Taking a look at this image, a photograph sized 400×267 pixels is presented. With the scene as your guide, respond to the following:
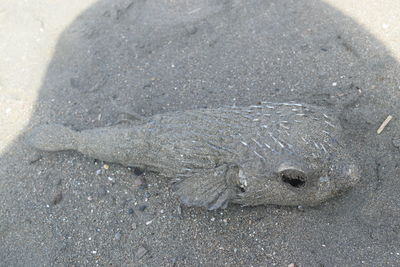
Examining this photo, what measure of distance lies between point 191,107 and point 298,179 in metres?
1.39

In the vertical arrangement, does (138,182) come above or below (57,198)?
below

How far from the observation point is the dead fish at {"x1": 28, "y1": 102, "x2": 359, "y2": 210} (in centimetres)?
271

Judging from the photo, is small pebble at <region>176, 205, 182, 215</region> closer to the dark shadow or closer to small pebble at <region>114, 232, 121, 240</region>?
the dark shadow

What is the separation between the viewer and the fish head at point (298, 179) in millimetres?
2666

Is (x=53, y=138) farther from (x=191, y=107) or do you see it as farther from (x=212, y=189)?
(x=212, y=189)

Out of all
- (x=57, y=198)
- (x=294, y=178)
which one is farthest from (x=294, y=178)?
(x=57, y=198)

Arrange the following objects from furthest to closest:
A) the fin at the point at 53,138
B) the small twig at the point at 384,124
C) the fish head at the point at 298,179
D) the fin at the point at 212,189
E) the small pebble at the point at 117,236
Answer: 1. the fin at the point at 53,138
2. the small twig at the point at 384,124
3. the small pebble at the point at 117,236
4. the fin at the point at 212,189
5. the fish head at the point at 298,179

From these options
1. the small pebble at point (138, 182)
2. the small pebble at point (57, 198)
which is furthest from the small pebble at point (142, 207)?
the small pebble at point (57, 198)

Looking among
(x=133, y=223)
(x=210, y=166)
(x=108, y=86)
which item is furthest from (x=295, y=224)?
(x=108, y=86)

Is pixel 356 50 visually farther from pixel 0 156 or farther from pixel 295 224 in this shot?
pixel 0 156

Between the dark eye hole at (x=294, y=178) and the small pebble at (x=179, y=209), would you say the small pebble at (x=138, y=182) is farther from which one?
the dark eye hole at (x=294, y=178)

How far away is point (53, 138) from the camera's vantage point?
11.5ft

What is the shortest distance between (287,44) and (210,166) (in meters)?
1.80

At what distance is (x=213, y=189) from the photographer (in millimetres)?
2922
